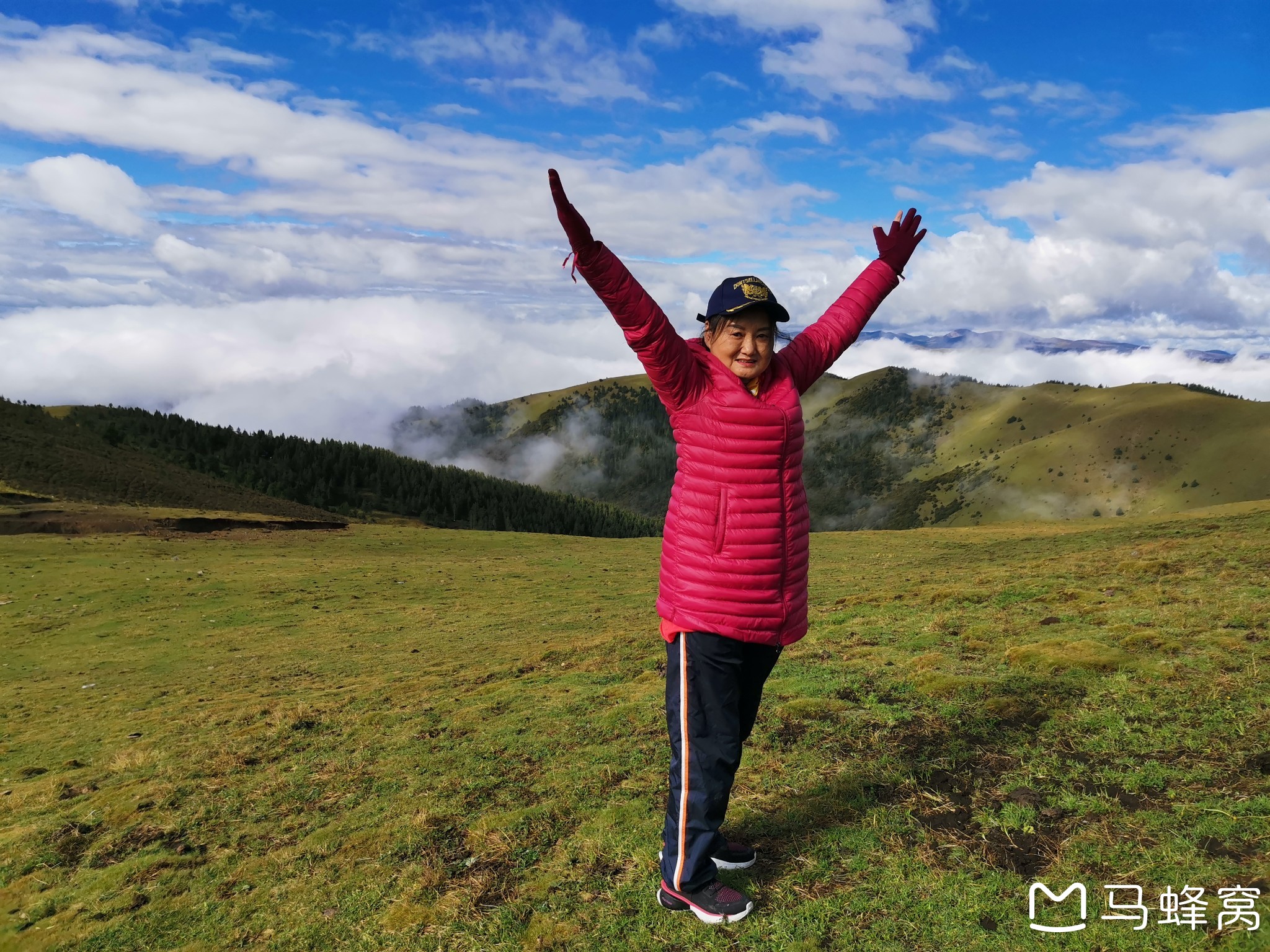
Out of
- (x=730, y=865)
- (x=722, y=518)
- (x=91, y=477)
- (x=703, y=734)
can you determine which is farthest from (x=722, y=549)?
(x=91, y=477)

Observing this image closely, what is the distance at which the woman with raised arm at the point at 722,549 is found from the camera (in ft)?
15.8

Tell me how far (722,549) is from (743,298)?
1.68 m

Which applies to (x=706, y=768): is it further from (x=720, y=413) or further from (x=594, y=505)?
(x=594, y=505)

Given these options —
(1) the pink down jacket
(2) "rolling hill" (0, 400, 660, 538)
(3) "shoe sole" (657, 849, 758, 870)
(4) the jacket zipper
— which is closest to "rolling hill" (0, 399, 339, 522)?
(2) "rolling hill" (0, 400, 660, 538)

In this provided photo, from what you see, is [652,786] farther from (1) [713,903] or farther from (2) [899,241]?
(2) [899,241]

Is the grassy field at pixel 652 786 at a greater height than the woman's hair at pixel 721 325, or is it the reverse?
the woman's hair at pixel 721 325

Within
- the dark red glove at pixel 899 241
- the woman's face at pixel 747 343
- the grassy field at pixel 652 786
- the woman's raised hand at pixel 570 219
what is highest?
the dark red glove at pixel 899 241

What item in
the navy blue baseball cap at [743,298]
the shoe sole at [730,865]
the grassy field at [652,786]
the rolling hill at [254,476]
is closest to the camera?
the navy blue baseball cap at [743,298]

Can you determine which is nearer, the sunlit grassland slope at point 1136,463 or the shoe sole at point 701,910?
the shoe sole at point 701,910

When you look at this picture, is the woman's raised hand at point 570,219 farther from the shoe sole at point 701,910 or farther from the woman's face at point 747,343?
the shoe sole at point 701,910

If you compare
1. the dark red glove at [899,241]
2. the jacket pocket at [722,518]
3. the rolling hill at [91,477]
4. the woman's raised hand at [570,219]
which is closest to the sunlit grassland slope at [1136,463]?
the rolling hill at [91,477]

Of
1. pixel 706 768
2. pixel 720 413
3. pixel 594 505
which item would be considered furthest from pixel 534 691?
pixel 594 505

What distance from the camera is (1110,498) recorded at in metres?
148

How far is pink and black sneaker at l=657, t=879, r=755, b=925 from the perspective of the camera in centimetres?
500
